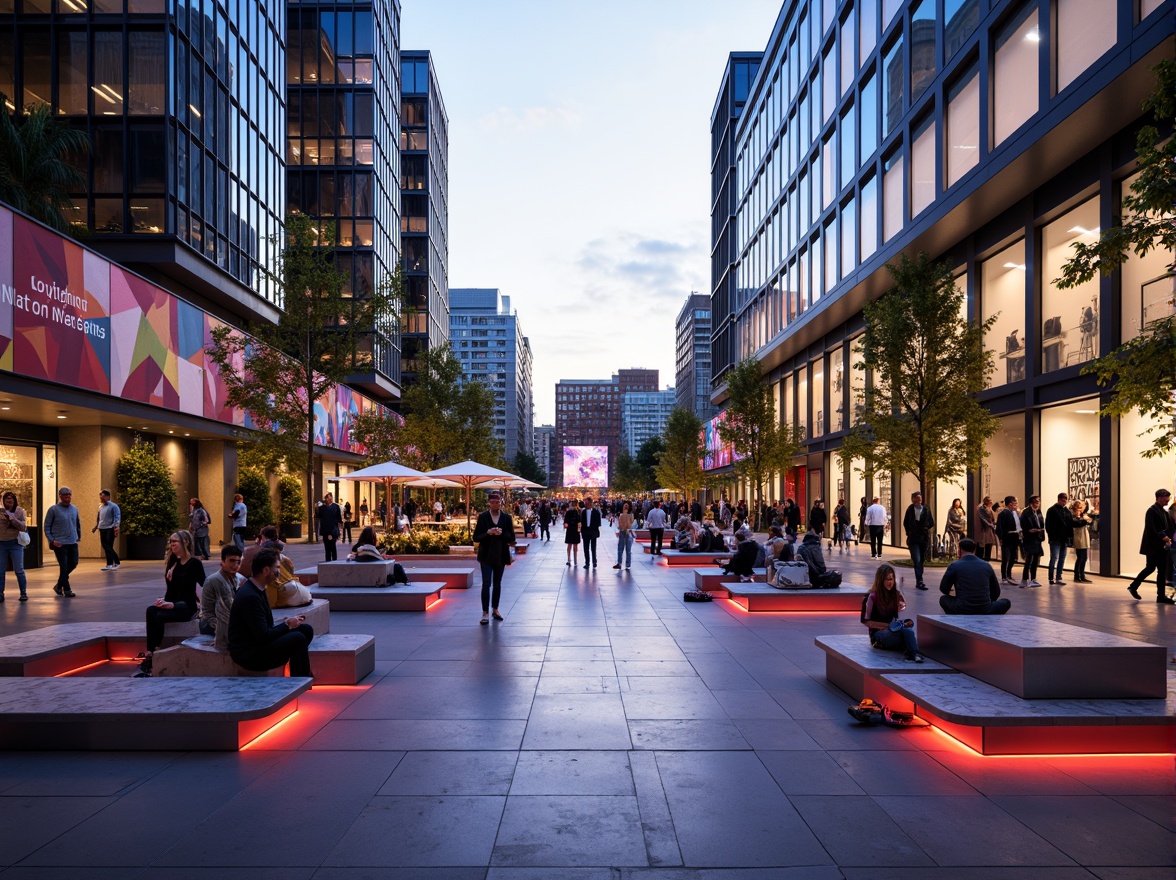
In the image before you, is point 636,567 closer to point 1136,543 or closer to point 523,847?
point 1136,543

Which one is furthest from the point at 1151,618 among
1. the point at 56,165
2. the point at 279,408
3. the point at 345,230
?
the point at 345,230

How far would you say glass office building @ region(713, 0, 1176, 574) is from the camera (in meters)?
16.6

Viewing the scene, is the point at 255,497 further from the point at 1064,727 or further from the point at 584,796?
the point at 1064,727

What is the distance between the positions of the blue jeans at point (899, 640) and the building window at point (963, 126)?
58.1 ft

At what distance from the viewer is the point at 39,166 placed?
75.5 feet

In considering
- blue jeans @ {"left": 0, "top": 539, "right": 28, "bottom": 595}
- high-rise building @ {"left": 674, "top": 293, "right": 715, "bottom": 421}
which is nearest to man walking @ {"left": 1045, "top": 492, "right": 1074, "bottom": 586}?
blue jeans @ {"left": 0, "top": 539, "right": 28, "bottom": 595}

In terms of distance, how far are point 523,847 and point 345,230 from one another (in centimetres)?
5370

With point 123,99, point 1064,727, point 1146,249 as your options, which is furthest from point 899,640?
point 123,99

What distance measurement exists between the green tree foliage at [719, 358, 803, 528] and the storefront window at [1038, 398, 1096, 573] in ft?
59.4

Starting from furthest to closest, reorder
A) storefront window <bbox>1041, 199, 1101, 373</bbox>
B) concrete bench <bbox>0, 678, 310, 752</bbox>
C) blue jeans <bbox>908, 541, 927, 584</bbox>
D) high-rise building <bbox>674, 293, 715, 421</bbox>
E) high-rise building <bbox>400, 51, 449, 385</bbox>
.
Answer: high-rise building <bbox>674, 293, 715, 421</bbox> → high-rise building <bbox>400, 51, 449, 385</bbox> → storefront window <bbox>1041, 199, 1101, 373</bbox> → blue jeans <bbox>908, 541, 927, 584</bbox> → concrete bench <bbox>0, 678, 310, 752</bbox>

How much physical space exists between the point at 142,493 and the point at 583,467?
81.6m

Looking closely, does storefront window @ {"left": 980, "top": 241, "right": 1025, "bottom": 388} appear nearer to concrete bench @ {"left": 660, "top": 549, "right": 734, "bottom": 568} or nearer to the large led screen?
concrete bench @ {"left": 660, "top": 549, "right": 734, "bottom": 568}

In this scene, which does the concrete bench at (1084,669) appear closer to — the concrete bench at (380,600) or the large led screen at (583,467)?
the concrete bench at (380,600)

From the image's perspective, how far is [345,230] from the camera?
52.7 m
